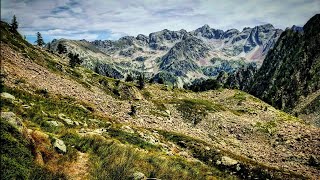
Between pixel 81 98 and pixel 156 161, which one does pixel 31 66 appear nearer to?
pixel 81 98

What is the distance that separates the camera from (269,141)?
54.6 metres

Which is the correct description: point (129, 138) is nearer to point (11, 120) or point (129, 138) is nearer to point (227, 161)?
point (227, 161)

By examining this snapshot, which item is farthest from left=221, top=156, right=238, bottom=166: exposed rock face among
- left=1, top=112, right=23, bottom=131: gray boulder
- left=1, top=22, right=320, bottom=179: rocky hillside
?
left=1, top=112, right=23, bottom=131: gray boulder

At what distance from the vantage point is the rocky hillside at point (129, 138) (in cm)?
1638

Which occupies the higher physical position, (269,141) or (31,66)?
(31,66)

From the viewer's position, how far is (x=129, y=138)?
3059 centimetres

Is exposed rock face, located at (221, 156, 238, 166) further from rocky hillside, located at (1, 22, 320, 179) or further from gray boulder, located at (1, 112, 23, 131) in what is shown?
gray boulder, located at (1, 112, 23, 131)

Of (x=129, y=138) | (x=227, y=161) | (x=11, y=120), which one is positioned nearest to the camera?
(x=11, y=120)

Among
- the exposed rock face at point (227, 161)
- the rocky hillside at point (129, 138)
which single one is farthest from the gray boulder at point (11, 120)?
the exposed rock face at point (227, 161)

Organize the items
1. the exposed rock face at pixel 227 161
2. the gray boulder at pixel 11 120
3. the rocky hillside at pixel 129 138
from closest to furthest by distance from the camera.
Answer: the gray boulder at pixel 11 120, the rocky hillside at pixel 129 138, the exposed rock face at pixel 227 161

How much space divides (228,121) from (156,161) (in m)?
41.5

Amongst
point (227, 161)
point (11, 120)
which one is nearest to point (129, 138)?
point (227, 161)

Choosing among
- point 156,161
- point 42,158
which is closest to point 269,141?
point 156,161

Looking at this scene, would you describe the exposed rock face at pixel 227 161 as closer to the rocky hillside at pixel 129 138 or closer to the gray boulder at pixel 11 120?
the rocky hillside at pixel 129 138
